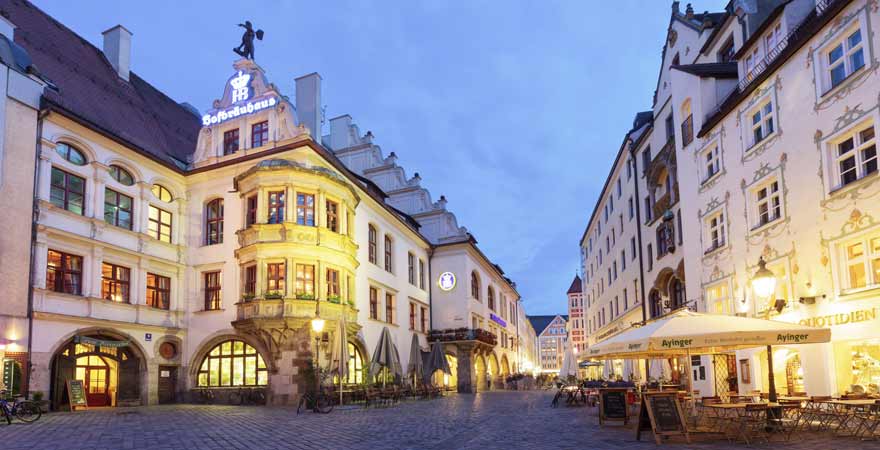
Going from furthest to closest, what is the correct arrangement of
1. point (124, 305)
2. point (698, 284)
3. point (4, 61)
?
point (124, 305) → point (698, 284) → point (4, 61)

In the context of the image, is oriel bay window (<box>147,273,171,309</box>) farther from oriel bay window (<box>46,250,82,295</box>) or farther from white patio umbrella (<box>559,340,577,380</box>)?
white patio umbrella (<box>559,340,577,380</box>)

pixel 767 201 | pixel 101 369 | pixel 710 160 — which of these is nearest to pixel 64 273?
pixel 101 369

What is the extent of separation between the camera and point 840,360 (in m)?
16.4

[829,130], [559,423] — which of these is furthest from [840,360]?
[559,423]

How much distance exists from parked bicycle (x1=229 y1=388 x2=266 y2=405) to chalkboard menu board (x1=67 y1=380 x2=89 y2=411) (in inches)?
226

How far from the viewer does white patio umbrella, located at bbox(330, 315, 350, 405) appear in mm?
26097

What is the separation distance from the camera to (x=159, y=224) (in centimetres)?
3008

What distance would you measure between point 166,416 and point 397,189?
31.1 m

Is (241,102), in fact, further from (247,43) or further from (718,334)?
(718,334)

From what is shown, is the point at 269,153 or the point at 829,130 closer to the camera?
the point at 829,130

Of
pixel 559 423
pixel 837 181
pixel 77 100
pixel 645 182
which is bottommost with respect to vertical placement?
pixel 559 423

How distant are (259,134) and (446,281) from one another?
66.3 feet

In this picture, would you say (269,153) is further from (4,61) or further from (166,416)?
(166,416)

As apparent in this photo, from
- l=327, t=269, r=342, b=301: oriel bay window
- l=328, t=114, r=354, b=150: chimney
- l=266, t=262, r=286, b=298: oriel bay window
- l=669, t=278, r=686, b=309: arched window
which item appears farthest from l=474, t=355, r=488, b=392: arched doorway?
l=266, t=262, r=286, b=298: oriel bay window
